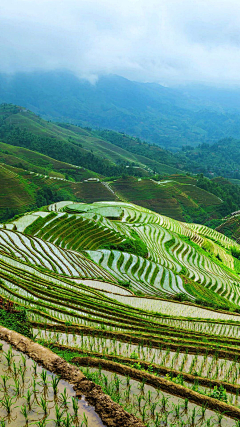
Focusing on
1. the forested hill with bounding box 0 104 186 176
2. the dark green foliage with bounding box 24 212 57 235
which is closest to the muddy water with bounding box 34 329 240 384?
the dark green foliage with bounding box 24 212 57 235

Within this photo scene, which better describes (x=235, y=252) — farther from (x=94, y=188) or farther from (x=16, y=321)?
(x=16, y=321)

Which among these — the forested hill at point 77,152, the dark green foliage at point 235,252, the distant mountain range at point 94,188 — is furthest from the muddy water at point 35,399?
the forested hill at point 77,152

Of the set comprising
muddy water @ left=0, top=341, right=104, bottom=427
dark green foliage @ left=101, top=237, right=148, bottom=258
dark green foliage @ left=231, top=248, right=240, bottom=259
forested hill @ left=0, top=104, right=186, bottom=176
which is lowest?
dark green foliage @ left=231, top=248, right=240, bottom=259

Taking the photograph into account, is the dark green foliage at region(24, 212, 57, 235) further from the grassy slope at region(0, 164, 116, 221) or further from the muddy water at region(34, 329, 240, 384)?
the grassy slope at region(0, 164, 116, 221)

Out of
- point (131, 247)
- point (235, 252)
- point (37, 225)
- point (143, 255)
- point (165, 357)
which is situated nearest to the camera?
point (165, 357)

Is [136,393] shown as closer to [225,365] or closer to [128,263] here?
[225,365]

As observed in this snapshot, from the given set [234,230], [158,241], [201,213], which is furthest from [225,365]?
[201,213]

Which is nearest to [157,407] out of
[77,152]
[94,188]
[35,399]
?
[35,399]
